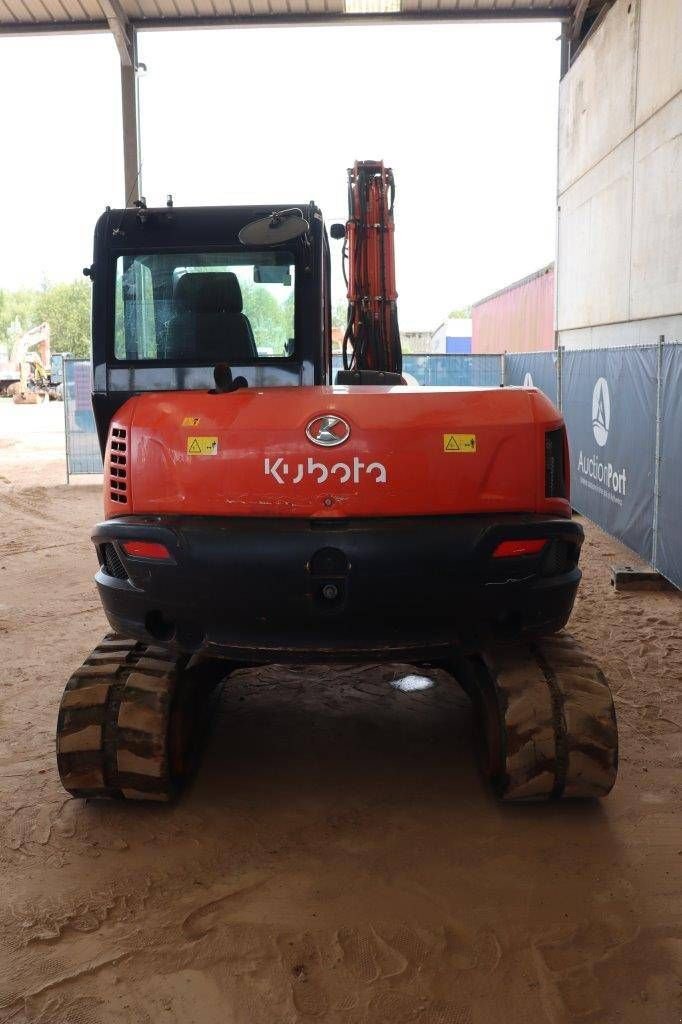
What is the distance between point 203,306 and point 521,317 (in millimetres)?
24612

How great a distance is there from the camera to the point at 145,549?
3920mm

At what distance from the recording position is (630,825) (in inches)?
160

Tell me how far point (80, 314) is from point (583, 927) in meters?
73.8

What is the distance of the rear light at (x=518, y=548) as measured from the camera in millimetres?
3822

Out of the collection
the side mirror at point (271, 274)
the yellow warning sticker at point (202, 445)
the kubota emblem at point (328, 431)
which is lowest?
the yellow warning sticker at point (202, 445)

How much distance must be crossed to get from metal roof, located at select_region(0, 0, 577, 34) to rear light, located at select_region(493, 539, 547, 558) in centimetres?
1264

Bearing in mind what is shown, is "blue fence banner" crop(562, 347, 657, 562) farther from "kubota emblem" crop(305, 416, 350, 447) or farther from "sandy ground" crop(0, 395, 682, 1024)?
"kubota emblem" crop(305, 416, 350, 447)

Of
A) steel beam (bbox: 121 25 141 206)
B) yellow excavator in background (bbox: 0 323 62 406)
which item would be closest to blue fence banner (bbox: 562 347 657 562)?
steel beam (bbox: 121 25 141 206)

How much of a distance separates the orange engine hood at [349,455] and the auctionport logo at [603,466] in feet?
18.4

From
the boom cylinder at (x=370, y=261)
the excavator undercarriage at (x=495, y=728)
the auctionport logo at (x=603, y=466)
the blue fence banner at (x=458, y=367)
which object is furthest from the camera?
the blue fence banner at (x=458, y=367)

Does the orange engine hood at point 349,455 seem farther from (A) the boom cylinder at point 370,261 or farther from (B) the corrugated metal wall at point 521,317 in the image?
(B) the corrugated metal wall at point 521,317

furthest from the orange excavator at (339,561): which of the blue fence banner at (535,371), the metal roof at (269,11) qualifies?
the metal roof at (269,11)

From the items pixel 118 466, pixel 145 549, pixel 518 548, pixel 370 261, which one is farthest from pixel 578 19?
pixel 145 549

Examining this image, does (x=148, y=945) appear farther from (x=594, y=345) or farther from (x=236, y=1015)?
(x=594, y=345)
